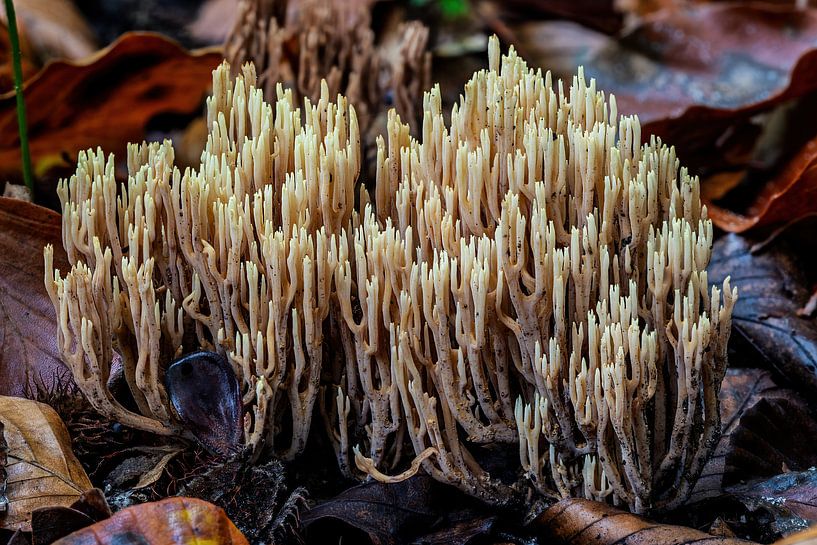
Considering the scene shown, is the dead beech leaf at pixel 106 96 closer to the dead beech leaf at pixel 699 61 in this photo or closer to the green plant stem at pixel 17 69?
the green plant stem at pixel 17 69

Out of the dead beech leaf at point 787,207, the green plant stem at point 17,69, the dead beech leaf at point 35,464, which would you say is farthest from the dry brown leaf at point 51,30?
the dead beech leaf at point 787,207

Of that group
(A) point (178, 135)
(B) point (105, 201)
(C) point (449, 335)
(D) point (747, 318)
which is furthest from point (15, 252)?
(D) point (747, 318)

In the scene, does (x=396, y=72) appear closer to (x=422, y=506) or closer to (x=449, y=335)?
(x=449, y=335)

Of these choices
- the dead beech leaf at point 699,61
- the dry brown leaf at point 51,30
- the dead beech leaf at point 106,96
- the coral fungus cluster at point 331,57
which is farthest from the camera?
the dry brown leaf at point 51,30

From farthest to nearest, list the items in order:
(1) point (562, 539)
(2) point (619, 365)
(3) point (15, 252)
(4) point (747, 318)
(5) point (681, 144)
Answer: (5) point (681, 144) → (4) point (747, 318) → (3) point (15, 252) → (1) point (562, 539) → (2) point (619, 365)

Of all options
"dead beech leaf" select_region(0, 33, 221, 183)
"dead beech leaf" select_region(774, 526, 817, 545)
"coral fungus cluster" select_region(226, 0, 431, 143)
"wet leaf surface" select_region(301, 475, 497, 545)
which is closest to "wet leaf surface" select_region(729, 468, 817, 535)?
"dead beech leaf" select_region(774, 526, 817, 545)

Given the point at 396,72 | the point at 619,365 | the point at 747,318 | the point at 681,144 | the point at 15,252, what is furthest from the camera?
the point at 681,144

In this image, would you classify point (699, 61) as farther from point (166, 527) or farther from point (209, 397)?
point (166, 527)
